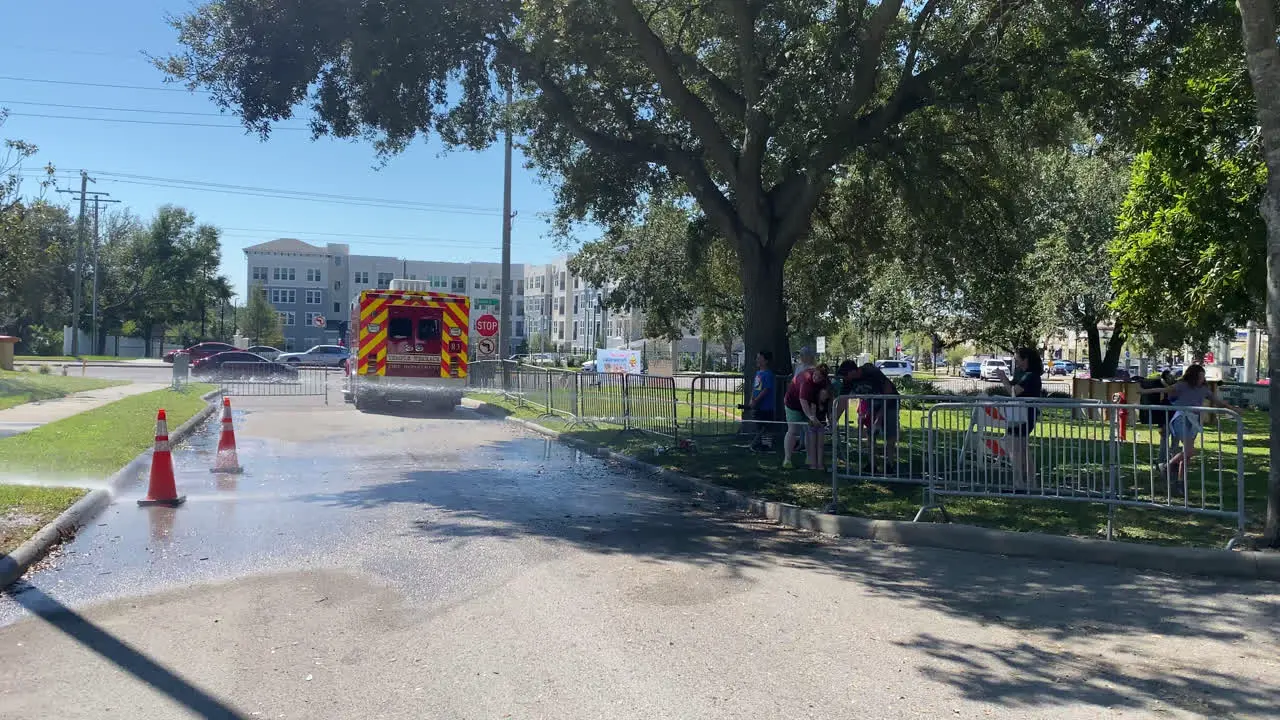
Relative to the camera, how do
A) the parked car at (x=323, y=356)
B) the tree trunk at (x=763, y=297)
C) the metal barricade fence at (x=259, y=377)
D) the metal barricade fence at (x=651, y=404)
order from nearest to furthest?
the tree trunk at (x=763, y=297) < the metal barricade fence at (x=651, y=404) < the metal barricade fence at (x=259, y=377) < the parked car at (x=323, y=356)

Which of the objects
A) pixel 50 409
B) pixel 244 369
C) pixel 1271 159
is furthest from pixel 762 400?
pixel 244 369

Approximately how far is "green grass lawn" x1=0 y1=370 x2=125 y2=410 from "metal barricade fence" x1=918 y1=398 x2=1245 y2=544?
61.8 ft

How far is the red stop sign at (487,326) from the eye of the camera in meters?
26.6

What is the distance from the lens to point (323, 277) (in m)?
99.2

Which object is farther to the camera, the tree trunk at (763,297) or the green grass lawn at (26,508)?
the tree trunk at (763,297)

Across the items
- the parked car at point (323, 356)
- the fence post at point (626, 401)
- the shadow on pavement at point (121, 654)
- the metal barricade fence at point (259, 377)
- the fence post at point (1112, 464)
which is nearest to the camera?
the shadow on pavement at point (121, 654)

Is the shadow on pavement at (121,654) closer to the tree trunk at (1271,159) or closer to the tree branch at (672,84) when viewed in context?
the tree trunk at (1271,159)

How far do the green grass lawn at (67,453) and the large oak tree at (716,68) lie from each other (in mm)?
5208

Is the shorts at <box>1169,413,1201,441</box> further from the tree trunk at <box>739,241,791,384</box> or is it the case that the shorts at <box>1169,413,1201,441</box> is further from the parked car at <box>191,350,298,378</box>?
the parked car at <box>191,350,298,378</box>

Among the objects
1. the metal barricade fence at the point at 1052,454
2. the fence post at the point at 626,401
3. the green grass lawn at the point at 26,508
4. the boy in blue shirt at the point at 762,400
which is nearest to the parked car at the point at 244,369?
the fence post at the point at 626,401

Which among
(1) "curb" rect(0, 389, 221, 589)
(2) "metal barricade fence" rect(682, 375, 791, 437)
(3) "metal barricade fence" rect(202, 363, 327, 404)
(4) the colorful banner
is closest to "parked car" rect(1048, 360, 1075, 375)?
(4) the colorful banner

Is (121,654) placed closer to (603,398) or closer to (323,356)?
(603,398)

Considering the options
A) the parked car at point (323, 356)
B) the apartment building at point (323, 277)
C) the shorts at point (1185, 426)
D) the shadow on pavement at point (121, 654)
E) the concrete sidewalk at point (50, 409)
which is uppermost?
the apartment building at point (323, 277)

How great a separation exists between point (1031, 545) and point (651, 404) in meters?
8.86
